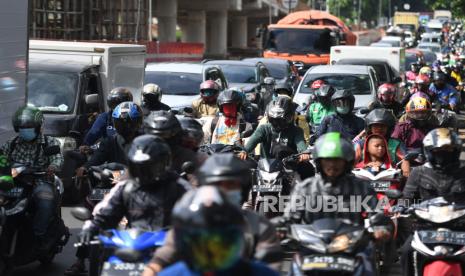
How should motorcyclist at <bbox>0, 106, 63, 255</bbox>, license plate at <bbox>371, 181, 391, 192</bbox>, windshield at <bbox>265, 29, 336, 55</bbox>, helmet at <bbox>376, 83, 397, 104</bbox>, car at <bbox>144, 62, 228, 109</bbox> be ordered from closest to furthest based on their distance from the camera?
motorcyclist at <bbox>0, 106, 63, 255</bbox>
license plate at <bbox>371, 181, 391, 192</bbox>
helmet at <bbox>376, 83, 397, 104</bbox>
car at <bbox>144, 62, 228, 109</bbox>
windshield at <bbox>265, 29, 336, 55</bbox>

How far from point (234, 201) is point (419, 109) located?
750cm

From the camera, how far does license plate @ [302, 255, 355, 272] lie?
23.2 feet

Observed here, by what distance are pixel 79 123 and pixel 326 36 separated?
23.8 m

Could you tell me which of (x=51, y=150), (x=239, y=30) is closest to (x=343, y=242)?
(x=51, y=150)

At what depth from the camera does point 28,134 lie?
1044 cm

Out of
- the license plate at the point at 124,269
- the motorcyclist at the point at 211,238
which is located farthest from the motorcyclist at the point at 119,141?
the motorcyclist at the point at 211,238

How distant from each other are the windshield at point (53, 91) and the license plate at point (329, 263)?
912cm

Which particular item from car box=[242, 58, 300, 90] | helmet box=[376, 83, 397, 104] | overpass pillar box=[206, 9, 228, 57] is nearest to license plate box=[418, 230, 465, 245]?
helmet box=[376, 83, 397, 104]

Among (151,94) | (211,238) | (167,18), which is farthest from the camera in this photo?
(167,18)

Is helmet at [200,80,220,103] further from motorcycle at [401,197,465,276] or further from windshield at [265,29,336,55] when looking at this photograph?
windshield at [265,29,336,55]

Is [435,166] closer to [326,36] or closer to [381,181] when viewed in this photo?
[381,181]

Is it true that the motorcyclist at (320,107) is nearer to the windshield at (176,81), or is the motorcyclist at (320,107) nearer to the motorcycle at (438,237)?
the windshield at (176,81)

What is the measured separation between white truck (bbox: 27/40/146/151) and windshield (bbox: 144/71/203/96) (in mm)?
3291

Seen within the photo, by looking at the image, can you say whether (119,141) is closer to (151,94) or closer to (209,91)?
(151,94)
